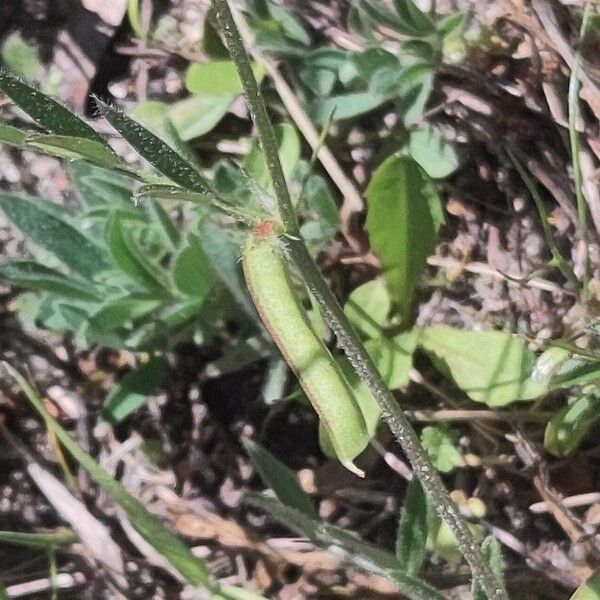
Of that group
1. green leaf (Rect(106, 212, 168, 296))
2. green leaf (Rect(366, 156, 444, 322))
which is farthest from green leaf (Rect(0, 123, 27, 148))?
green leaf (Rect(366, 156, 444, 322))

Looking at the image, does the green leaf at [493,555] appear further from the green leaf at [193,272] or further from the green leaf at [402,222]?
the green leaf at [193,272]

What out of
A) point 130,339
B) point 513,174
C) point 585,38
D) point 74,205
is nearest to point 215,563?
point 130,339

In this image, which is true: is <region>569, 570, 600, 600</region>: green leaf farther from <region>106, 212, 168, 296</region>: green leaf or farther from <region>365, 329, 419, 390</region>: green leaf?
<region>106, 212, 168, 296</region>: green leaf

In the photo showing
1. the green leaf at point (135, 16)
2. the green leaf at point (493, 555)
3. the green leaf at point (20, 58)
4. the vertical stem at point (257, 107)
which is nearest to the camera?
the vertical stem at point (257, 107)

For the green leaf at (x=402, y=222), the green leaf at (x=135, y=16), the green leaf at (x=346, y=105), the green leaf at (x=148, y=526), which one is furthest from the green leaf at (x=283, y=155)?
the green leaf at (x=148, y=526)

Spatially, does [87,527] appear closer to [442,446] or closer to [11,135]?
[442,446]

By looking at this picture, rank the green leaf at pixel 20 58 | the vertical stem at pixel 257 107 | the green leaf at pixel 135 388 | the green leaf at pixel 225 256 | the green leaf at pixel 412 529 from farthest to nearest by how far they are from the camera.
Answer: the green leaf at pixel 20 58
the green leaf at pixel 135 388
the green leaf at pixel 225 256
the green leaf at pixel 412 529
the vertical stem at pixel 257 107

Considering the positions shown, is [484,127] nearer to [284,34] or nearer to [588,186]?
[588,186]

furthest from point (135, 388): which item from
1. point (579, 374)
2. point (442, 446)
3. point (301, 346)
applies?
point (301, 346)
